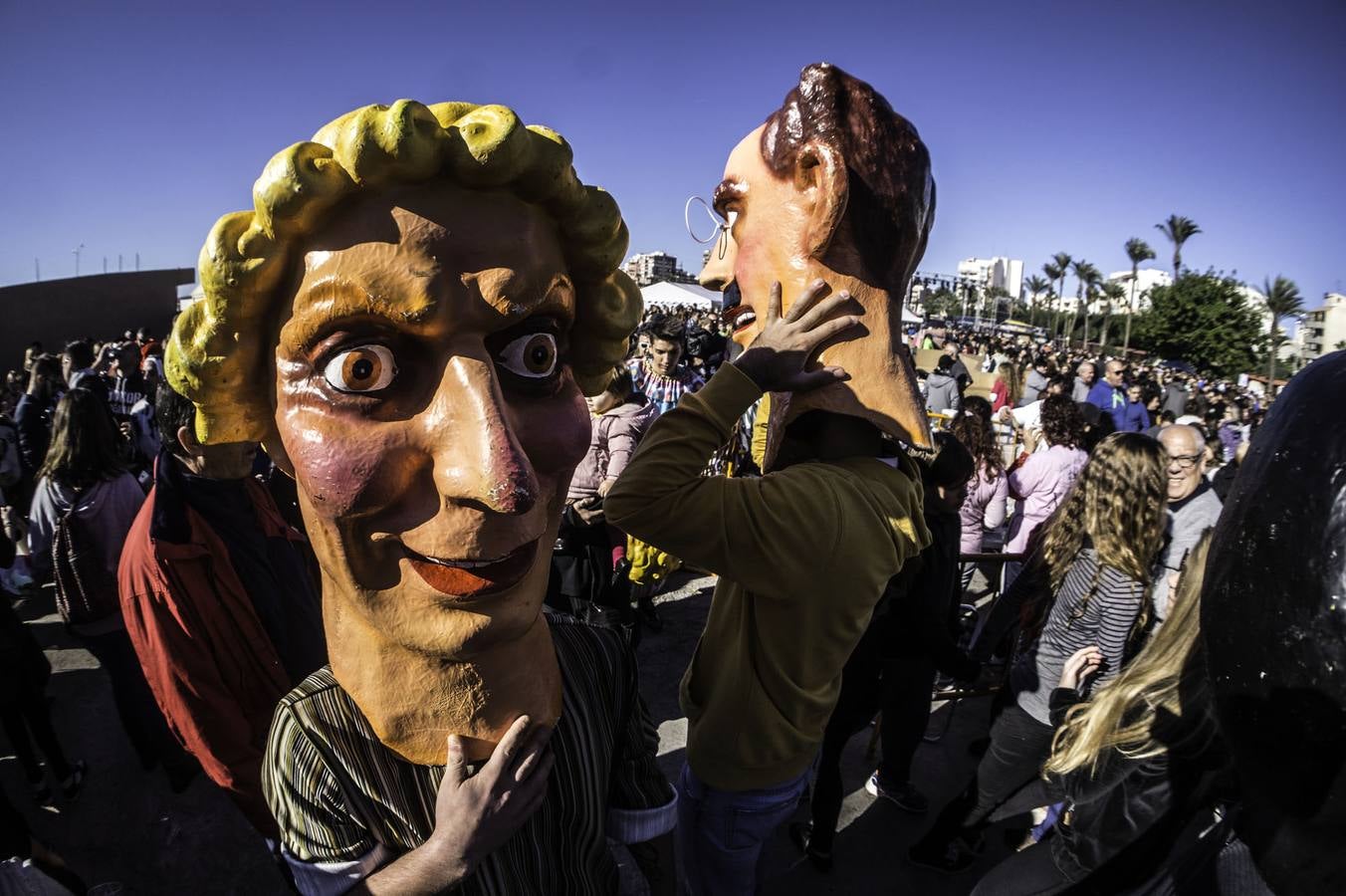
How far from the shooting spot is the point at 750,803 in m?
1.87

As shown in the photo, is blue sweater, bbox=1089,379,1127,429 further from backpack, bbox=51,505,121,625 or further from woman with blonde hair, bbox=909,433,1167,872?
backpack, bbox=51,505,121,625

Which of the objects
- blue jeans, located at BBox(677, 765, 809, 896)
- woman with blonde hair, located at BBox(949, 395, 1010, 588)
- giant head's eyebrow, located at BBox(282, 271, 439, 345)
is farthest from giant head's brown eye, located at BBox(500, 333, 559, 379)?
woman with blonde hair, located at BBox(949, 395, 1010, 588)

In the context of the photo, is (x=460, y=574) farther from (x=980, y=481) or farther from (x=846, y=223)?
(x=980, y=481)

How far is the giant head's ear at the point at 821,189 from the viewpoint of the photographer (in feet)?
5.15

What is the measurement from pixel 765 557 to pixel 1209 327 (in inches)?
1502

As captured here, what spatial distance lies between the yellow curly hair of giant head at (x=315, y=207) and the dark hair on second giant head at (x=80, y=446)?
2785 millimetres

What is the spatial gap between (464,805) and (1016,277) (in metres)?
136

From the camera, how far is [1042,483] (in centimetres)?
445

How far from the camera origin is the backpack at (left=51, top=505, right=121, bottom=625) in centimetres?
300

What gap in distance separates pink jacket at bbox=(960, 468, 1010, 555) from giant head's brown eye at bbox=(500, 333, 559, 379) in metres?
3.94

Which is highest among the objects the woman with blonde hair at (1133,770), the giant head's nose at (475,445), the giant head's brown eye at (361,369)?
the giant head's brown eye at (361,369)

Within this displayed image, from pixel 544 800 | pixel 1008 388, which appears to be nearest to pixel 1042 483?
pixel 544 800

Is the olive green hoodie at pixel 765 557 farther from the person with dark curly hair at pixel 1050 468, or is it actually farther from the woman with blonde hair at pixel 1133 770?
the person with dark curly hair at pixel 1050 468

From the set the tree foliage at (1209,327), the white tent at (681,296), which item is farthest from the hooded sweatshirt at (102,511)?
the tree foliage at (1209,327)
